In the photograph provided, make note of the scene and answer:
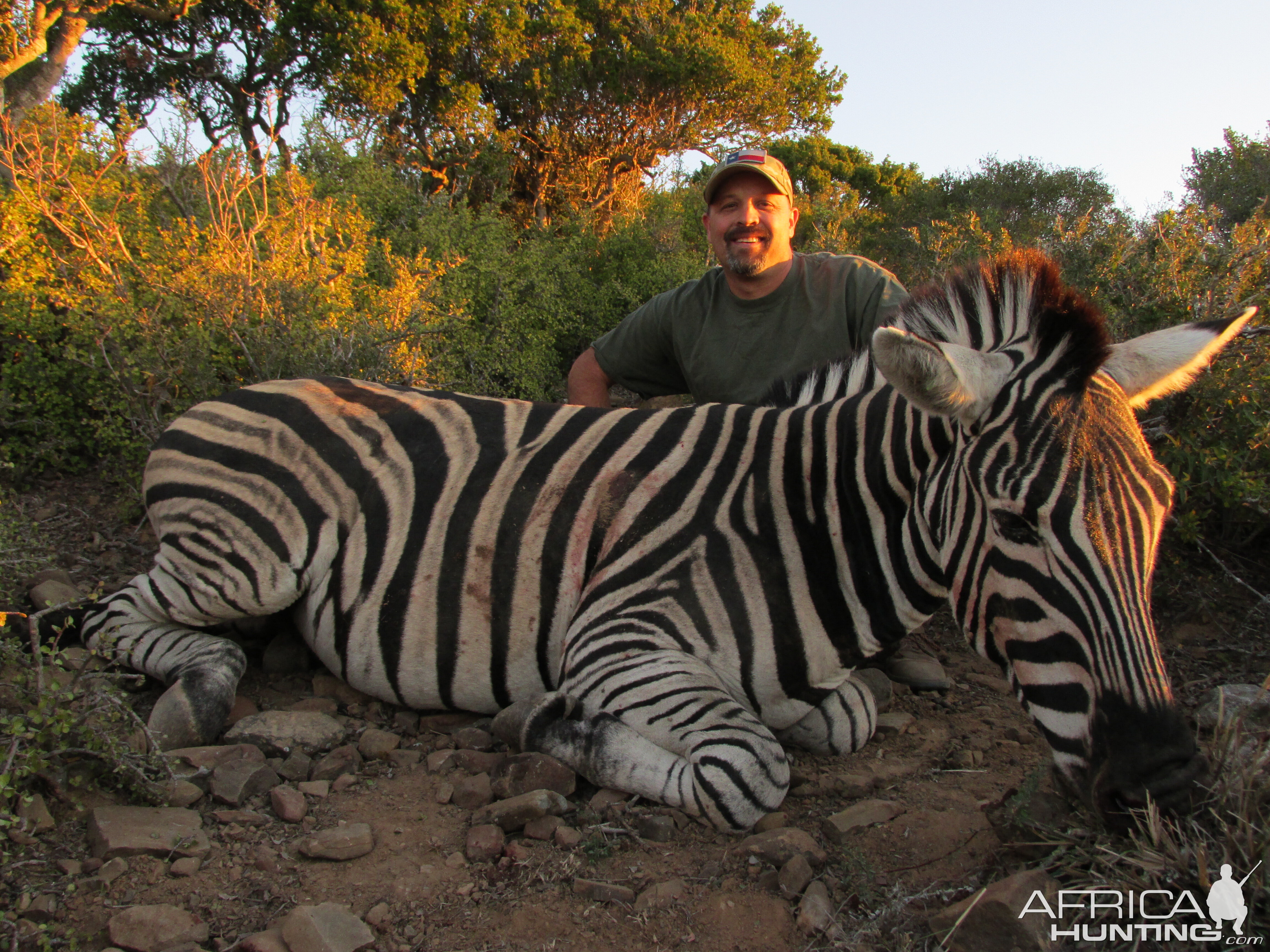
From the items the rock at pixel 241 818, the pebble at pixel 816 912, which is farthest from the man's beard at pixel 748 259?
the rock at pixel 241 818

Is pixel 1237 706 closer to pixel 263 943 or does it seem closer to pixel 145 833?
pixel 263 943

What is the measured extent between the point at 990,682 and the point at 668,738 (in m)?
1.92

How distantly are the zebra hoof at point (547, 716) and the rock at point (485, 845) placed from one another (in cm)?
37

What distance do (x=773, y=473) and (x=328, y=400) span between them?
1945 mm

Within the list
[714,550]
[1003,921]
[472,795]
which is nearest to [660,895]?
[472,795]

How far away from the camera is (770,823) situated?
2.46m

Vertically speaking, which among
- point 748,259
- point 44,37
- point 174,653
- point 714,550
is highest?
point 44,37

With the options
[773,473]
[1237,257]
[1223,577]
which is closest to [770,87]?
[1237,257]

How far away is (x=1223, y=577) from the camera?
4102 mm

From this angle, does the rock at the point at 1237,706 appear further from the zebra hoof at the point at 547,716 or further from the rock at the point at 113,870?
the rock at the point at 113,870

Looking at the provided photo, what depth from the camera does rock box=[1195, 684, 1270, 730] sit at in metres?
2.67

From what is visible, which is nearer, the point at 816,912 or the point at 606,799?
the point at 816,912

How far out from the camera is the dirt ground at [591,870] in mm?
2008

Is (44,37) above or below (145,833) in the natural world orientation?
above
